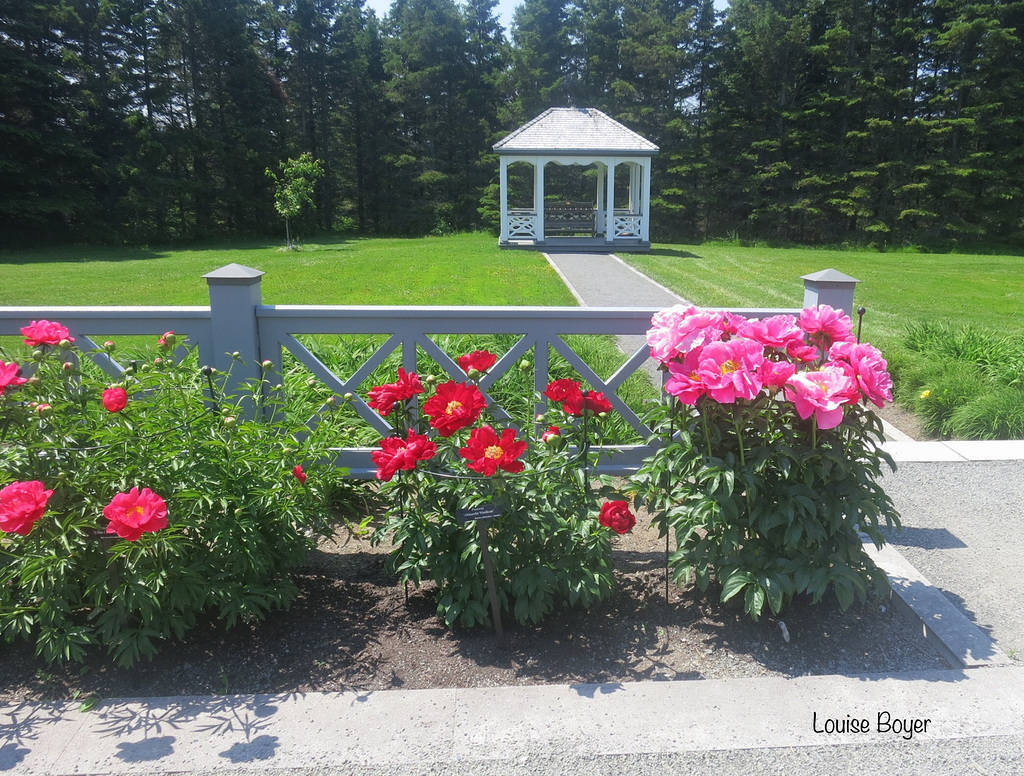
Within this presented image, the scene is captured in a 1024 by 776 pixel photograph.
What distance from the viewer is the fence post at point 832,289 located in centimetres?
349

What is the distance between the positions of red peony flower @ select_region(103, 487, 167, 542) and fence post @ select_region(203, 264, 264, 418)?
4.38ft

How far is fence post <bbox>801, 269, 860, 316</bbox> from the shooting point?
3488mm

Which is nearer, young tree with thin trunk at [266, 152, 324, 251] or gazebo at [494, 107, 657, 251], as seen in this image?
gazebo at [494, 107, 657, 251]

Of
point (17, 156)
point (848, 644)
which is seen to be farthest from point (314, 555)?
point (17, 156)

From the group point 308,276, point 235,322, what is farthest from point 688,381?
point 308,276

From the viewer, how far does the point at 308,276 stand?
1377 cm

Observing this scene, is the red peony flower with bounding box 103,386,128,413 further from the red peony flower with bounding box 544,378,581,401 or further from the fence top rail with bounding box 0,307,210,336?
the red peony flower with bounding box 544,378,581,401

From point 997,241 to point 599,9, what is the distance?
63.9 ft

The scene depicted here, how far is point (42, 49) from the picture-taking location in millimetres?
25234

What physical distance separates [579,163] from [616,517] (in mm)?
18984

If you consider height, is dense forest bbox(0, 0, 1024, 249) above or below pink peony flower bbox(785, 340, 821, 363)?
above

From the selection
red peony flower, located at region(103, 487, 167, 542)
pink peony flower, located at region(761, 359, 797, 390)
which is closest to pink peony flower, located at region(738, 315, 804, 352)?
pink peony flower, located at region(761, 359, 797, 390)

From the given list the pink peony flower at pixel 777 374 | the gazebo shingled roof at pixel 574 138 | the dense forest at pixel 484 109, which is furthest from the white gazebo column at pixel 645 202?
the pink peony flower at pixel 777 374

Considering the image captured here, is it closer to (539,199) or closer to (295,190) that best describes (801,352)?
(539,199)
